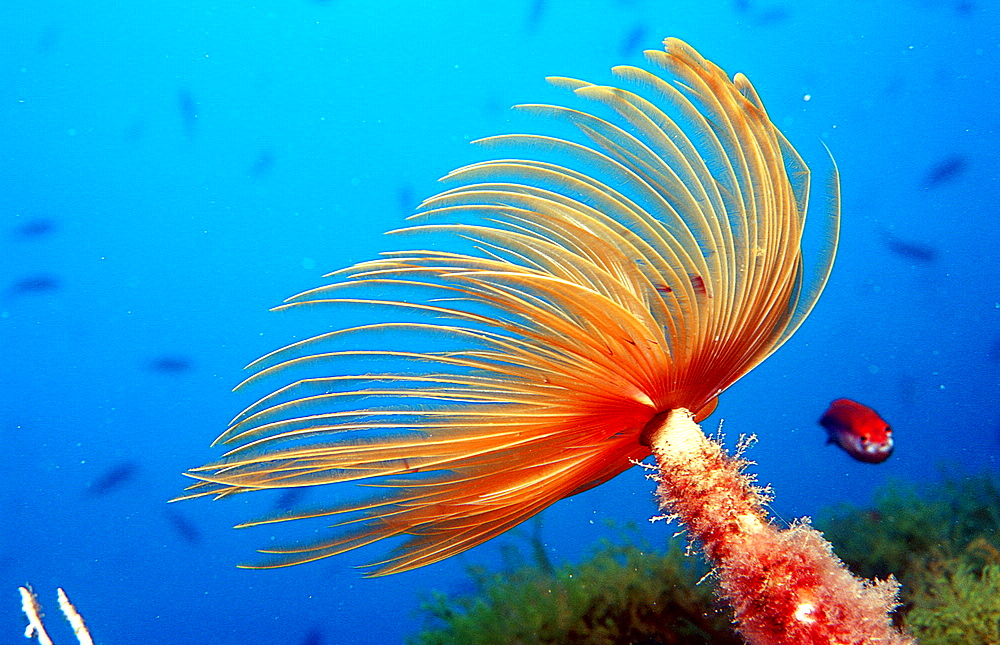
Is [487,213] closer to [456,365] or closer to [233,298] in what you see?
[456,365]

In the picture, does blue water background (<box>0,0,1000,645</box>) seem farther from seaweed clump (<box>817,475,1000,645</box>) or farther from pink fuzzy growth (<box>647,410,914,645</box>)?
pink fuzzy growth (<box>647,410,914,645</box>)

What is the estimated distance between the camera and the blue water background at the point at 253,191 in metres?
13.2

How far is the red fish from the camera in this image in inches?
210

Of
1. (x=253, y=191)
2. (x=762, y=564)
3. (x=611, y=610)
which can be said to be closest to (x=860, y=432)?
(x=611, y=610)

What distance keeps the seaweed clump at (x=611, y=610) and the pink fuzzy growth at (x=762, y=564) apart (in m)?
1.72

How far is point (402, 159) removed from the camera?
1523 centimetres

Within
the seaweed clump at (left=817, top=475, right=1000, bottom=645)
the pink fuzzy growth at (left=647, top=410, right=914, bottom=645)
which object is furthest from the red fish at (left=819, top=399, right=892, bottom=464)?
the pink fuzzy growth at (left=647, top=410, right=914, bottom=645)

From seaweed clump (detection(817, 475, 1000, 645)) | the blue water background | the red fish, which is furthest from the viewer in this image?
the blue water background

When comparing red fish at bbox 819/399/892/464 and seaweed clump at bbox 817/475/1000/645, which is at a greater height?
A: red fish at bbox 819/399/892/464

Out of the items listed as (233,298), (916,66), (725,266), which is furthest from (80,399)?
(916,66)

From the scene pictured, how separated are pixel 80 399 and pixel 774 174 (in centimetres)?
1963

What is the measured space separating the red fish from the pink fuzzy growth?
390 cm

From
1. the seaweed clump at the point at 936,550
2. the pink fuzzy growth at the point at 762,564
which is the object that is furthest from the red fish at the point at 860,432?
the pink fuzzy growth at the point at 762,564

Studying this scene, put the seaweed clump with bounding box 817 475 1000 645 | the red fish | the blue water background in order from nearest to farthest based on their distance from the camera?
the seaweed clump with bounding box 817 475 1000 645
the red fish
the blue water background
